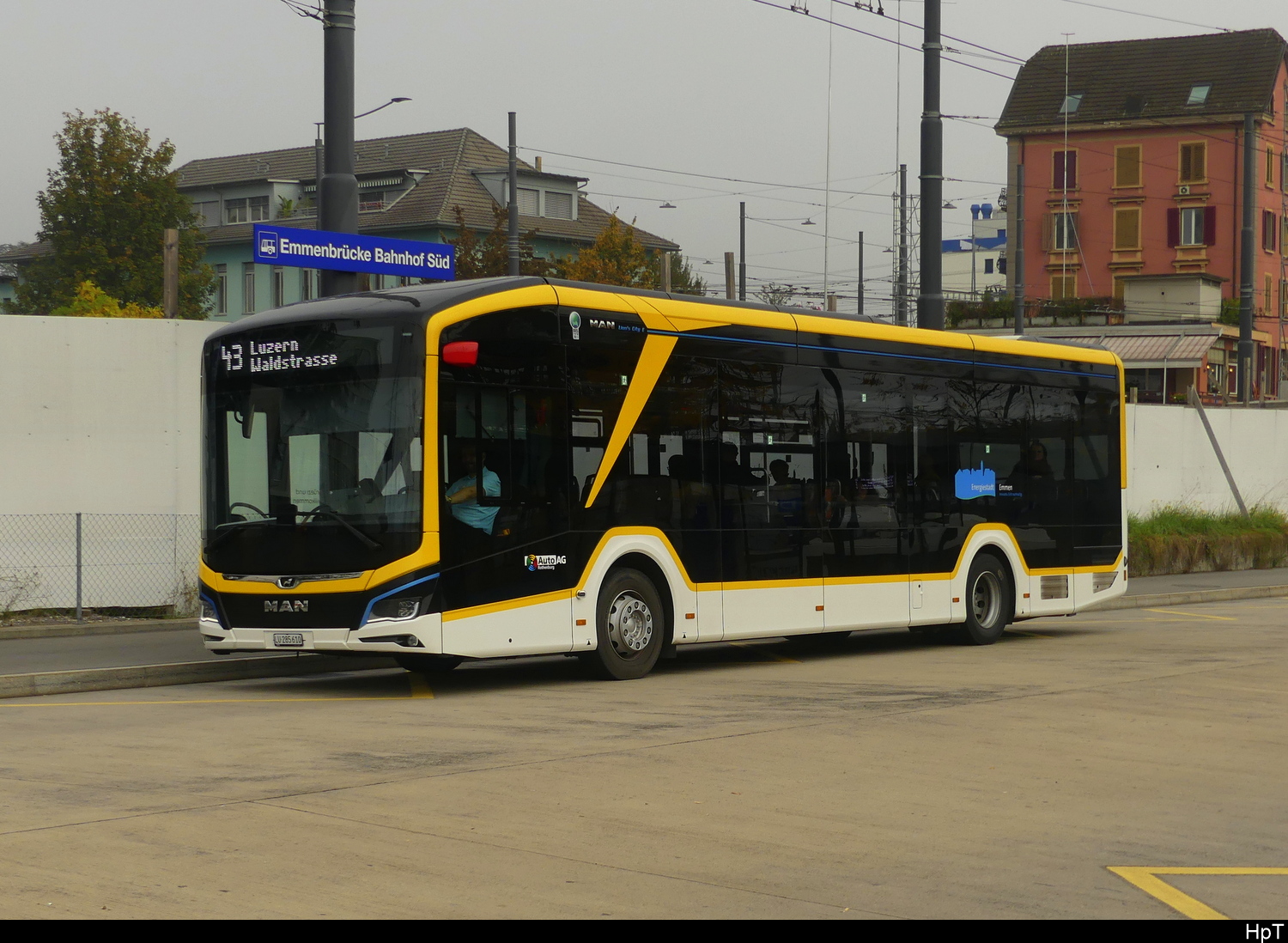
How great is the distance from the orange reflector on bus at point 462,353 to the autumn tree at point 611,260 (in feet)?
126

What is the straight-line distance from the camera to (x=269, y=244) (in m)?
15.9

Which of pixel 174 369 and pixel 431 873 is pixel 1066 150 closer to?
pixel 174 369

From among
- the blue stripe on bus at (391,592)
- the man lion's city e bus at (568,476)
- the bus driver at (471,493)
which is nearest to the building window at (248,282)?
the man lion's city e bus at (568,476)

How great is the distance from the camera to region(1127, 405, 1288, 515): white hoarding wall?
30823 millimetres

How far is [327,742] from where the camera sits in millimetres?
10117

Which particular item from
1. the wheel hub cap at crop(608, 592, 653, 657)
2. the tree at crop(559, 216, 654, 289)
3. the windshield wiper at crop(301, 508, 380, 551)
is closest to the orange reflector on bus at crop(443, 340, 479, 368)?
the windshield wiper at crop(301, 508, 380, 551)

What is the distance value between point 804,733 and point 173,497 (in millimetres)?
10570

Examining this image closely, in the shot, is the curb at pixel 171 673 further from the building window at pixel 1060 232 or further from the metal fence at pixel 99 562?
the building window at pixel 1060 232

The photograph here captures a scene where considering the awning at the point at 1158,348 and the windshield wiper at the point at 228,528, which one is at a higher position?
the awning at the point at 1158,348

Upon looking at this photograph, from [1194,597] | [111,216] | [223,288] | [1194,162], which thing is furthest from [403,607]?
[1194,162]

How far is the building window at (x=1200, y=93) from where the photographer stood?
74.7 meters

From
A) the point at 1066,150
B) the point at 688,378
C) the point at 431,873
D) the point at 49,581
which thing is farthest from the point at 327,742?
the point at 1066,150

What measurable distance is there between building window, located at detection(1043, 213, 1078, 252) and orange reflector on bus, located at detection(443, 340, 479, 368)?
67130 mm

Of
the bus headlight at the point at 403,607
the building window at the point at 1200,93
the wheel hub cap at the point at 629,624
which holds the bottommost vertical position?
the wheel hub cap at the point at 629,624
